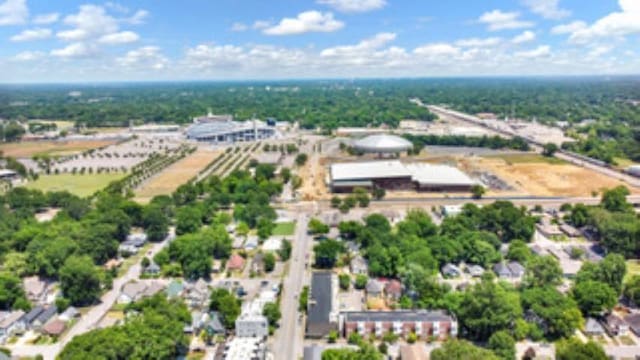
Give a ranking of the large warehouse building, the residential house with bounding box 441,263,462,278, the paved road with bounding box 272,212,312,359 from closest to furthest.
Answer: the paved road with bounding box 272,212,312,359
the residential house with bounding box 441,263,462,278
the large warehouse building

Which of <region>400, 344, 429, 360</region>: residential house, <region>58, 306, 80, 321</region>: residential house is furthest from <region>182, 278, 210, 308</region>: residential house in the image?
<region>400, 344, 429, 360</region>: residential house

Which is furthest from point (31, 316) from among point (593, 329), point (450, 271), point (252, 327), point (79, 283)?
point (593, 329)

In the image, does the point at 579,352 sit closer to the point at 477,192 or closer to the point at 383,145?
the point at 477,192

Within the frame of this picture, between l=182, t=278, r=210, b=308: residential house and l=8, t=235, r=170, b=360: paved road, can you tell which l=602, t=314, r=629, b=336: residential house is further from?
l=8, t=235, r=170, b=360: paved road

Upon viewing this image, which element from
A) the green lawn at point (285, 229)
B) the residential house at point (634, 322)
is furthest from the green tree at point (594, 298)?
the green lawn at point (285, 229)

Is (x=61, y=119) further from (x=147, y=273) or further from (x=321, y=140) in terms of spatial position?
(x=147, y=273)

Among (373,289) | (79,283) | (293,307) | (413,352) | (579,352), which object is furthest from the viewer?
(373,289)
